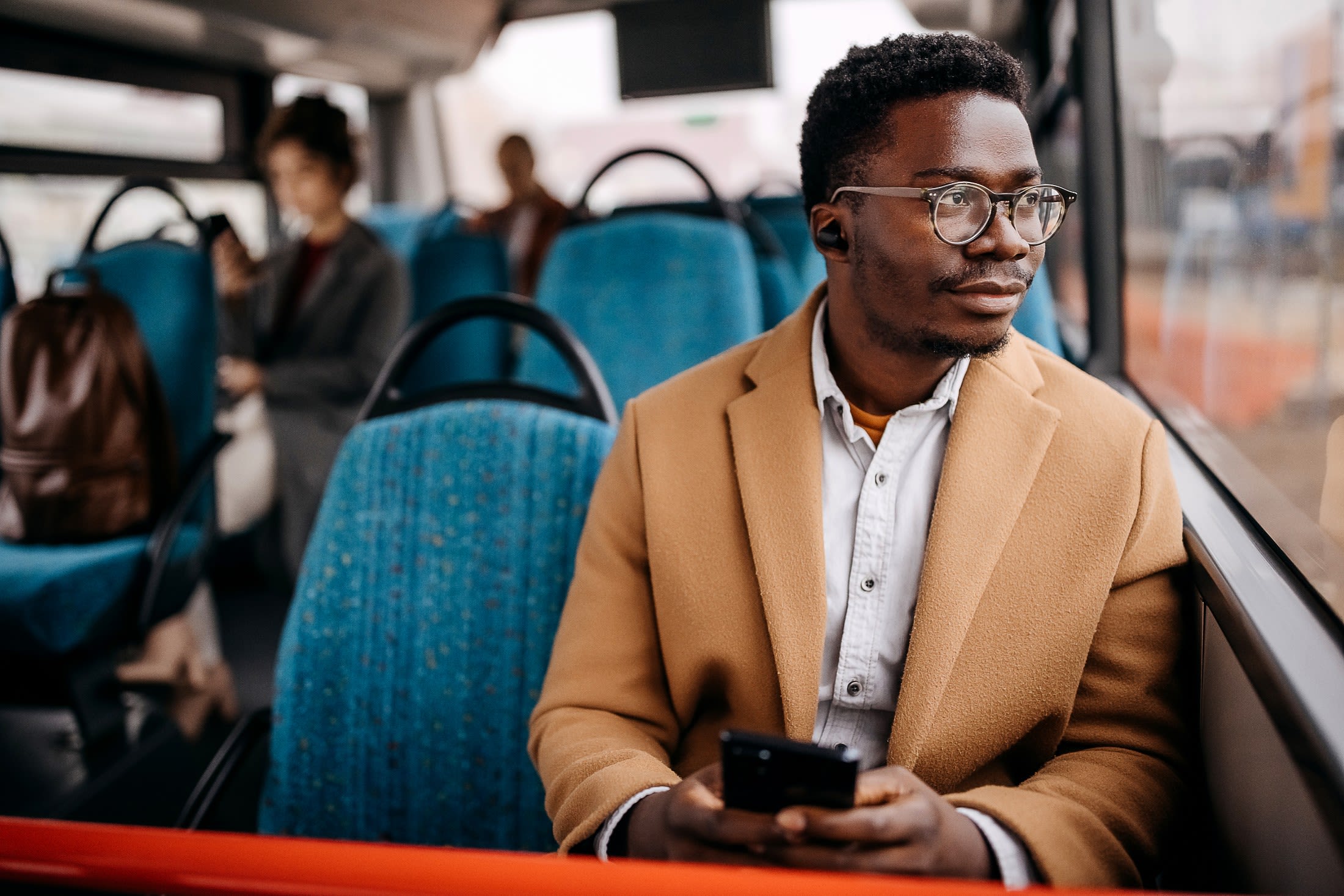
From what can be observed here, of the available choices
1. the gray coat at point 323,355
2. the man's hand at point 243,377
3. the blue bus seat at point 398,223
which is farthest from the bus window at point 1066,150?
the blue bus seat at point 398,223

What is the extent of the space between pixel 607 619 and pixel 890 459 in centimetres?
32

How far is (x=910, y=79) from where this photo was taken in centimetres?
79

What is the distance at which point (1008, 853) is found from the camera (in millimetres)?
708

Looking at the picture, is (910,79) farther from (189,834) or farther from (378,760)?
(378,760)

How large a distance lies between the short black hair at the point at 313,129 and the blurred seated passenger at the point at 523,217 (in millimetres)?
629

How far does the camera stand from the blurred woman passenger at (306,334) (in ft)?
7.97

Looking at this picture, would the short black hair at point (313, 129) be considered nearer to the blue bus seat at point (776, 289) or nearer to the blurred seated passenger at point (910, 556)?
the blue bus seat at point (776, 289)

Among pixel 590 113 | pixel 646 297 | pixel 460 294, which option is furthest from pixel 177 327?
pixel 590 113

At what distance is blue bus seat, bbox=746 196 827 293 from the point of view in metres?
2.14

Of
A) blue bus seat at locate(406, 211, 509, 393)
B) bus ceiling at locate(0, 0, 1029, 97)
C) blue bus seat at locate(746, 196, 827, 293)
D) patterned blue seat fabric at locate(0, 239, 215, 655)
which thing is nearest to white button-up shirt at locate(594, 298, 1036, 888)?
blue bus seat at locate(746, 196, 827, 293)

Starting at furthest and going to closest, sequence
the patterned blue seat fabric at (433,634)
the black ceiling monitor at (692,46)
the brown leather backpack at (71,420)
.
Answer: the black ceiling monitor at (692,46)
the brown leather backpack at (71,420)
the patterned blue seat fabric at (433,634)

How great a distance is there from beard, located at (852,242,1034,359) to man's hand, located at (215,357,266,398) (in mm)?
2024

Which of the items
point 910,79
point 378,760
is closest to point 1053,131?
point 910,79

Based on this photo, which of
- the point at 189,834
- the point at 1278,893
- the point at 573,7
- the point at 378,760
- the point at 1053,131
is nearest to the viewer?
the point at 189,834
